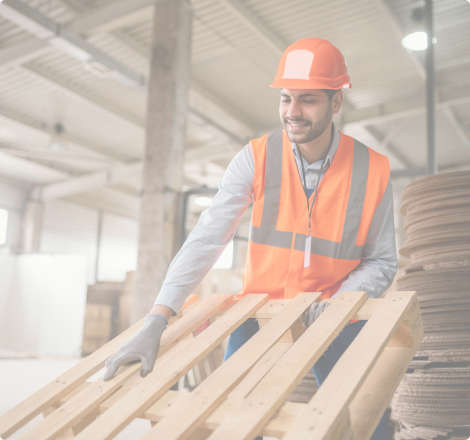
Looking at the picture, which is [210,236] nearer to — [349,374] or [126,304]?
[349,374]

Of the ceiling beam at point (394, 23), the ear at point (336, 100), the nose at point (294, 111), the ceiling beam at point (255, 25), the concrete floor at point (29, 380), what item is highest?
the ceiling beam at point (394, 23)

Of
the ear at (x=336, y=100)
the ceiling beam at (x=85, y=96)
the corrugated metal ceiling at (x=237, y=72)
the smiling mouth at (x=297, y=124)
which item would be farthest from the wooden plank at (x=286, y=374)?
the ceiling beam at (x=85, y=96)

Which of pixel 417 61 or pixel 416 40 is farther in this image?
pixel 417 61

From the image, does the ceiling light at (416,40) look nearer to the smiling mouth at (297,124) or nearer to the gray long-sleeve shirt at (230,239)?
the gray long-sleeve shirt at (230,239)

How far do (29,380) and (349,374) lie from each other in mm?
6479

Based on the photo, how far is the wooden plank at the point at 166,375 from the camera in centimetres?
155

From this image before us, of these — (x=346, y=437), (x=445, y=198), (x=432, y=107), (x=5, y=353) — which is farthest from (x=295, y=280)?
(x=5, y=353)

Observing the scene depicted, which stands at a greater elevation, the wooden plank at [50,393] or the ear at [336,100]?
the ear at [336,100]

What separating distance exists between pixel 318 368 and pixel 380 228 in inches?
27.8

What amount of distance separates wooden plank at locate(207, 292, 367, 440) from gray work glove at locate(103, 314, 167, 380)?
1.68ft

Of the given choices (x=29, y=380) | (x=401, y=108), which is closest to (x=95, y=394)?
(x=29, y=380)

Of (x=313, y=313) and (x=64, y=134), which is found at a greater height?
Answer: (x=64, y=134)

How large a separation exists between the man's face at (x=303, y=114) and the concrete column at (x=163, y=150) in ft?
13.5

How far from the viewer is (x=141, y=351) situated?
74.6 inches
